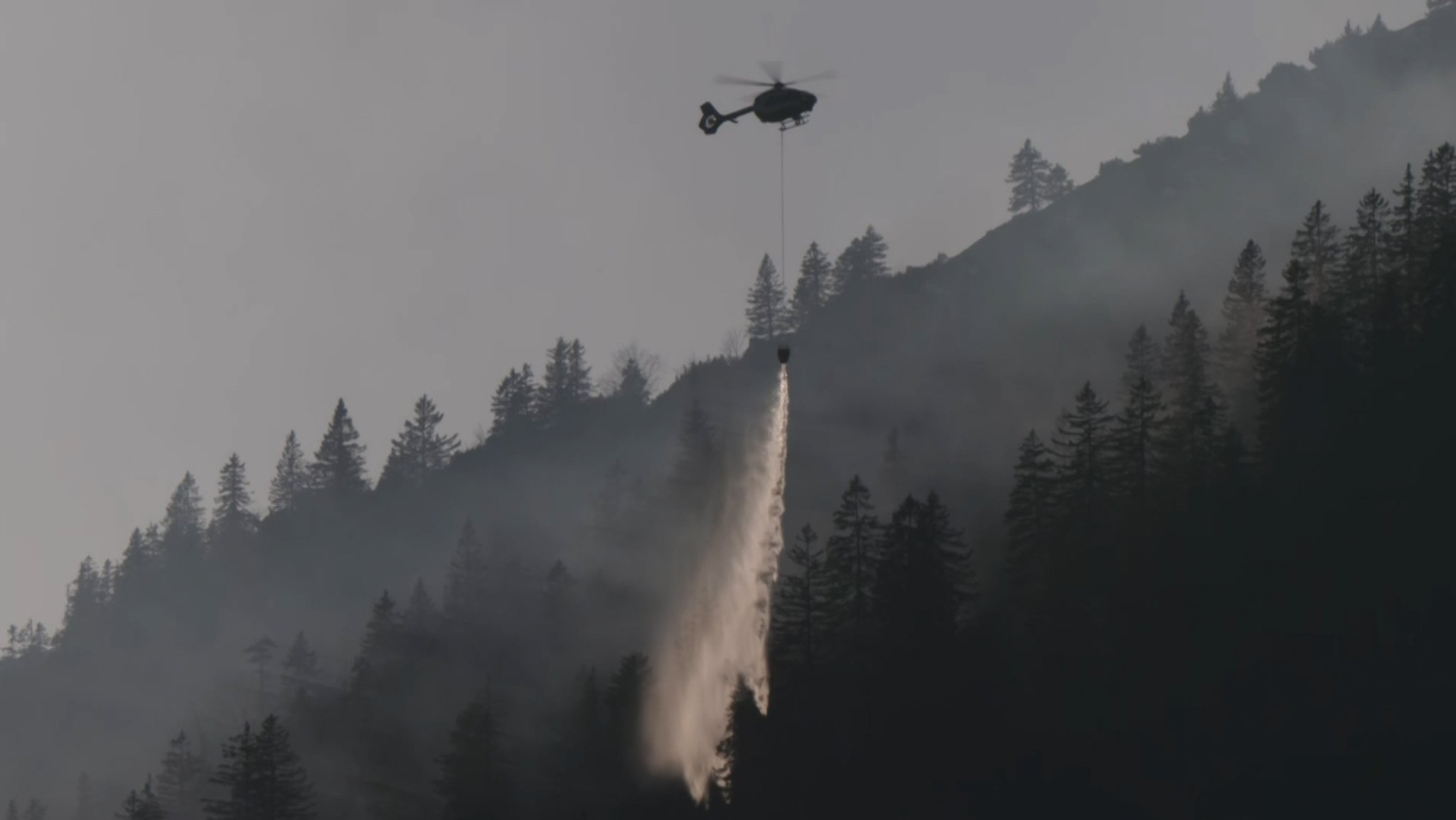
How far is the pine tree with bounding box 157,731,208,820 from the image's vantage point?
454 feet

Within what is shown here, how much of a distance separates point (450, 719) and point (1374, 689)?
81.0 m

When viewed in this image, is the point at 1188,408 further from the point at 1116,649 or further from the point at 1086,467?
the point at 1116,649

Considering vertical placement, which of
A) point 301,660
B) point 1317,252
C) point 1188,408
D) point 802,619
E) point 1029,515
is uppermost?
point 1317,252

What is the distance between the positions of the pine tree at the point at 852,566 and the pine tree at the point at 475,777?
25.2m

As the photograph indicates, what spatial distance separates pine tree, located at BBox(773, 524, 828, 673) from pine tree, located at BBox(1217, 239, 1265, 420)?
141ft

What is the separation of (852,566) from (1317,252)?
178ft

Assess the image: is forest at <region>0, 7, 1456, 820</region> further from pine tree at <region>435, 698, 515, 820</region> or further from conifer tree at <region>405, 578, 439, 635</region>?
conifer tree at <region>405, 578, 439, 635</region>

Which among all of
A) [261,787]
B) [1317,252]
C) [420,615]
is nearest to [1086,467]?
[1317,252]

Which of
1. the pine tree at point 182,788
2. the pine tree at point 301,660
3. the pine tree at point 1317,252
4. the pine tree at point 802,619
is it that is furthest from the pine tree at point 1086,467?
the pine tree at point 301,660

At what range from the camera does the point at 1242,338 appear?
146750 millimetres

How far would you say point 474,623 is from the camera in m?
171

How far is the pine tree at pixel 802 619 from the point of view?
117188 mm

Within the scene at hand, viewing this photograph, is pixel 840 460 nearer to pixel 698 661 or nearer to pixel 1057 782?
pixel 698 661

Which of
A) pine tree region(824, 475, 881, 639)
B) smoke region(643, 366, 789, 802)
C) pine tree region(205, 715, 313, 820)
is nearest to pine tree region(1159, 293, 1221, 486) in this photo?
pine tree region(824, 475, 881, 639)
